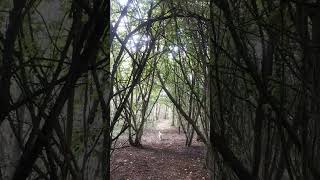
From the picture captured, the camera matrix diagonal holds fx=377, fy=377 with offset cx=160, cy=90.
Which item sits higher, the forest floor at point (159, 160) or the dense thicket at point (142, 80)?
the dense thicket at point (142, 80)

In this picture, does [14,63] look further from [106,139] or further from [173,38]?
[173,38]

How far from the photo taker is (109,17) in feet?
5.92

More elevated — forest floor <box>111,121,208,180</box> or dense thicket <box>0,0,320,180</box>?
dense thicket <box>0,0,320,180</box>

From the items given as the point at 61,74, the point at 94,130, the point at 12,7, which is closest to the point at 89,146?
the point at 94,130

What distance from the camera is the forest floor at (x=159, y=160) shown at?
6.46 feet

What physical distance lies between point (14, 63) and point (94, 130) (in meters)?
0.49

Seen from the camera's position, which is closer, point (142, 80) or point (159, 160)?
point (142, 80)

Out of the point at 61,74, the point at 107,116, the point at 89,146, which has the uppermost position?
the point at 61,74

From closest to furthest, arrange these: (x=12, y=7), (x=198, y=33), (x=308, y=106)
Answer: (x=12, y=7), (x=308, y=106), (x=198, y=33)

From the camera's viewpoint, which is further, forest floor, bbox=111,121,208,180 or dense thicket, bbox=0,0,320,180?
forest floor, bbox=111,121,208,180

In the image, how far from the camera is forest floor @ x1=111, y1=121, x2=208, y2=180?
197cm

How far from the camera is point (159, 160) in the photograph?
2174 millimetres

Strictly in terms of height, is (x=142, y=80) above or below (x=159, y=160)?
above

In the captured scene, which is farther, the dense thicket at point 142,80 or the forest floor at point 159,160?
the forest floor at point 159,160
